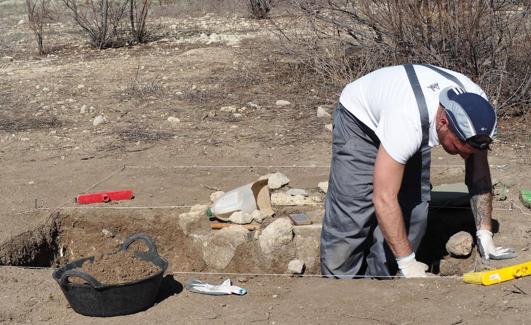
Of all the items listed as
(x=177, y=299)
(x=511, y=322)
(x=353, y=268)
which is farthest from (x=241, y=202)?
(x=511, y=322)

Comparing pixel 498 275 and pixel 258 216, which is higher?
pixel 498 275

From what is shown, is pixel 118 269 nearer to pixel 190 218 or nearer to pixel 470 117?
pixel 190 218

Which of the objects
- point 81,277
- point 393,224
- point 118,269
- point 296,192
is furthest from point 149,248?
point 296,192

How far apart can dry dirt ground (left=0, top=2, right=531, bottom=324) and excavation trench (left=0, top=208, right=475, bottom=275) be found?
23 mm

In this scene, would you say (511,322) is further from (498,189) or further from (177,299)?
(498,189)

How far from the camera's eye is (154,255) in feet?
14.7

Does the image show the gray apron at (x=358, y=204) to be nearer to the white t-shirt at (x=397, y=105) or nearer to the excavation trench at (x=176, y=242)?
the white t-shirt at (x=397, y=105)

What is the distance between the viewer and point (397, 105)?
395cm

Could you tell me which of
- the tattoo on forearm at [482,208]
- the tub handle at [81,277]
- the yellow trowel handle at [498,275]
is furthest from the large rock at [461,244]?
the tub handle at [81,277]

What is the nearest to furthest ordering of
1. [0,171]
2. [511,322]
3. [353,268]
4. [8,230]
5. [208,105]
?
[511,322] < [353,268] < [8,230] < [0,171] < [208,105]

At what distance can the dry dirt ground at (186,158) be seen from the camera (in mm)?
4180

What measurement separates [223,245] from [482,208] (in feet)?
5.86

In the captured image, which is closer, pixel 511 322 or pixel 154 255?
pixel 511 322

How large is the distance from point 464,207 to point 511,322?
6.53ft
